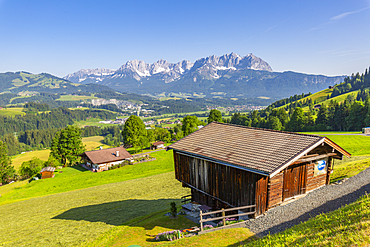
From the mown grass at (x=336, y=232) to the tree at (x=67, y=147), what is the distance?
2984 inches

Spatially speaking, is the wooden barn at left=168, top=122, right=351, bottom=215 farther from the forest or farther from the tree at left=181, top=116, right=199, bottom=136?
the forest

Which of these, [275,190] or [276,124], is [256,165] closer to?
[275,190]

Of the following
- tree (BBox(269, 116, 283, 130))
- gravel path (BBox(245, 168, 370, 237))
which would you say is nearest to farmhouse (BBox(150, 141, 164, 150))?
tree (BBox(269, 116, 283, 130))

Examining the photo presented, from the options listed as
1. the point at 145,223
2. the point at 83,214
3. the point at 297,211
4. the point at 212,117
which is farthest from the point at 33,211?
the point at 212,117

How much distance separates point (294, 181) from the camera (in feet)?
55.8

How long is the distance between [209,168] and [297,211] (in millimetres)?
7338

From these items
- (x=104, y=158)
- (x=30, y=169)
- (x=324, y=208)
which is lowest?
(x=30, y=169)

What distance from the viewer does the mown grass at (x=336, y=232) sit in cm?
803

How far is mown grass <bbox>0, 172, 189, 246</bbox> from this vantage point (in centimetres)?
2033

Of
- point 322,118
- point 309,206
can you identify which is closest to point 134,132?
point 309,206

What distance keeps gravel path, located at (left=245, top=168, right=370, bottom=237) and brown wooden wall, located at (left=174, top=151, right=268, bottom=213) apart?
1139 millimetres

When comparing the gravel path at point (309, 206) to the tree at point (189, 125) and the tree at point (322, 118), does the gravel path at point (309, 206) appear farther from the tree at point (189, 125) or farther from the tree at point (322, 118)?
the tree at point (322, 118)

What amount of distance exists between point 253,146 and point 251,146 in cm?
17

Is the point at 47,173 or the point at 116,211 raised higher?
the point at 116,211
